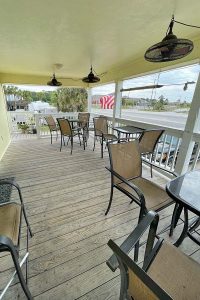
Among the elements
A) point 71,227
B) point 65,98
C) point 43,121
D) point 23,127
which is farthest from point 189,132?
point 65,98

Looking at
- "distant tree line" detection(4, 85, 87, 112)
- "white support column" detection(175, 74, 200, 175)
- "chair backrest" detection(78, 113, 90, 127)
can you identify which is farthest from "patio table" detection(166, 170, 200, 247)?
"distant tree line" detection(4, 85, 87, 112)

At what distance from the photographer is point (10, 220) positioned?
1153 mm

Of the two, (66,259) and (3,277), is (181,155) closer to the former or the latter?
(66,259)

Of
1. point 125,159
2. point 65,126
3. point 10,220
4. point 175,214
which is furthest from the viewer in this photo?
point 65,126

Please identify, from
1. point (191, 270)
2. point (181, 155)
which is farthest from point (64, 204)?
point (181, 155)

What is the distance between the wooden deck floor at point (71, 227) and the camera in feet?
3.84

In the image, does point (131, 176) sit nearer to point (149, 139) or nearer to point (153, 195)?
point (153, 195)

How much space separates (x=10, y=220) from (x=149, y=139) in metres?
2.24

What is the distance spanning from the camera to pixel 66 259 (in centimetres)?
135

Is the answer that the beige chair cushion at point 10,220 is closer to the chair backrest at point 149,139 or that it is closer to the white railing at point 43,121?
the chair backrest at point 149,139

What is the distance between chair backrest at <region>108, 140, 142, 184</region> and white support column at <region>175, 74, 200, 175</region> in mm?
1151

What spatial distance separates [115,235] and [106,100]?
529 cm

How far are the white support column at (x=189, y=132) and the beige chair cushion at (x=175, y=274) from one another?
198 centimetres

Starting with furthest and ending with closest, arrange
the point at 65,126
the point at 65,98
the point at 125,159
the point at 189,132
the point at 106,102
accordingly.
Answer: the point at 65,98 → the point at 106,102 → the point at 65,126 → the point at 189,132 → the point at 125,159
